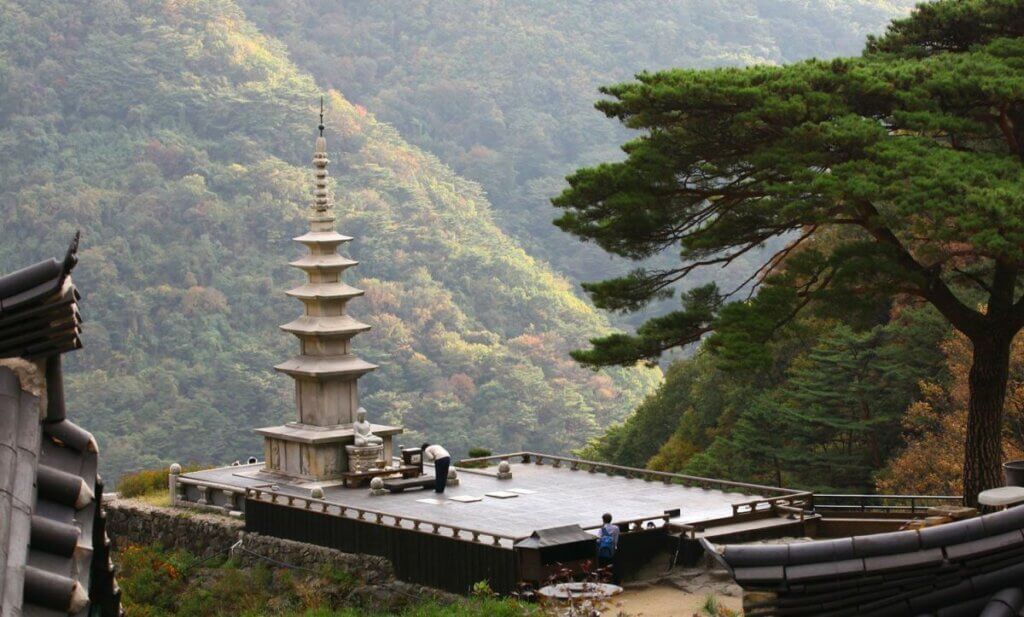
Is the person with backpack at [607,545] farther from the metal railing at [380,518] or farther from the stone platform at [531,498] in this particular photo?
the stone platform at [531,498]

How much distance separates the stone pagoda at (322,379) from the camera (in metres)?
30.0

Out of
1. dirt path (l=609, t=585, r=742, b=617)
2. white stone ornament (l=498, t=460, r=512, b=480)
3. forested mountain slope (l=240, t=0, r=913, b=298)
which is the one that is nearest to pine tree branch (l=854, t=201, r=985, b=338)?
dirt path (l=609, t=585, r=742, b=617)

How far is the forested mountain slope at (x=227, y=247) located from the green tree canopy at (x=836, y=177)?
44.8 metres

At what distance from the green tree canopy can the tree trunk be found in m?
0.02

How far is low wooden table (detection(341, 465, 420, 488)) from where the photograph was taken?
29.3m

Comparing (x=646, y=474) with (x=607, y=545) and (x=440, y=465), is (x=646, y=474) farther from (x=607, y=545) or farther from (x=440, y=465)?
(x=607, y=545)

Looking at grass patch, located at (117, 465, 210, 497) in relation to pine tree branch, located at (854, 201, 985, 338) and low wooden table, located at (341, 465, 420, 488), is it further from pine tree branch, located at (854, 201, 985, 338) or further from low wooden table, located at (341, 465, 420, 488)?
pine tree branch, located at (854, 201, 985, 338)

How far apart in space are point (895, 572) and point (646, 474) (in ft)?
60.9

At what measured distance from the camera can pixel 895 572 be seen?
10.6 meters

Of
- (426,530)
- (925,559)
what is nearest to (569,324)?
(426,530)

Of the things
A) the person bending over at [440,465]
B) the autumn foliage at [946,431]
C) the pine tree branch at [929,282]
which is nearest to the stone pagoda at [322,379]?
the person bending over at [440,465]

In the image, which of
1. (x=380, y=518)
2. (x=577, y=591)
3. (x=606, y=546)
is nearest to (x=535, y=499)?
(x=380, y=518)

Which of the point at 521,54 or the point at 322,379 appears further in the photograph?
the point at 521,54

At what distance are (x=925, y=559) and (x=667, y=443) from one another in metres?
32.8
